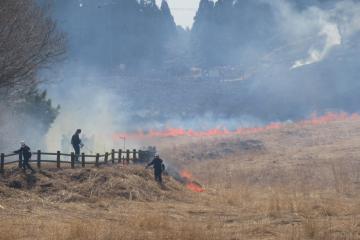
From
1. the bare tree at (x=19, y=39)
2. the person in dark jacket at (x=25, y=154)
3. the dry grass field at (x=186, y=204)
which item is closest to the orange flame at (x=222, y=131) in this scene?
the dry grass field at (x=186, y=204)

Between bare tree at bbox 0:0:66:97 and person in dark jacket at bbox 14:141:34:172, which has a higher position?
bare tree at bbox 0:0:66:97

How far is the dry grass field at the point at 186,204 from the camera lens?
53.6 ft

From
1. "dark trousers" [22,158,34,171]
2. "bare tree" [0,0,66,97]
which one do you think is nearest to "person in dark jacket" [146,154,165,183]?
"dark trousers" [22,158,34,171]

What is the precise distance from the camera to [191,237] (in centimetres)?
1509

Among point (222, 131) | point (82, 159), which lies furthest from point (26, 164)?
point (222, 131)

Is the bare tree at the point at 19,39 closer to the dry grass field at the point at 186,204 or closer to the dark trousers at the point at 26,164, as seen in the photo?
the dark trousers at the point at 26,164

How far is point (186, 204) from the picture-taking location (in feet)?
83.0

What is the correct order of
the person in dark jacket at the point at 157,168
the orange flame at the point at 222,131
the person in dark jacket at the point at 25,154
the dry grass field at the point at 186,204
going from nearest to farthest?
the dry grass field at the point at 186,204 < the person in dark jacket at the point at 25,154 < the person in dark jacket at the point at 157,168 < the orange flame at the point at 222,131

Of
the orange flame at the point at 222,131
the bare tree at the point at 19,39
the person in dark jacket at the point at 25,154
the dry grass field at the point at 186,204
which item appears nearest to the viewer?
the dry grass field at the point at 186,204

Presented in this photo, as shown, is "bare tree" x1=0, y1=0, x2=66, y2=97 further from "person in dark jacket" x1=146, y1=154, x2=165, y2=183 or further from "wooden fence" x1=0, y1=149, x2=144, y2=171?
"person in dark jacket" x1=146, y1=154, x2=165, y2=183

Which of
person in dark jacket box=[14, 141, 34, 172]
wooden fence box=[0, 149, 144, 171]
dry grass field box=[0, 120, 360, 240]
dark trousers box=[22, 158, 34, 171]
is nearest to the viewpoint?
dry grass field box=[0, 120, 360, 240]

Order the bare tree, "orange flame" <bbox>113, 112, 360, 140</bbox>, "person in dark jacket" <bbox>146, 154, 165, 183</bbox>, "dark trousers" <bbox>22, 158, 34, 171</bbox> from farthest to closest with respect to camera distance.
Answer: "orange flame" <bbox>113, 112, 360, 140</bbox>
"person in dark jacket" <bbox>146, 154, 165, 183</bbox>
the bare tree
"dark trousers" <bbox>22, 158, 34, 171</bbox>

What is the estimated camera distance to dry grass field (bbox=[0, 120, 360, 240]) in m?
16.3

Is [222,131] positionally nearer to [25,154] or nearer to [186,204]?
[186,204]
